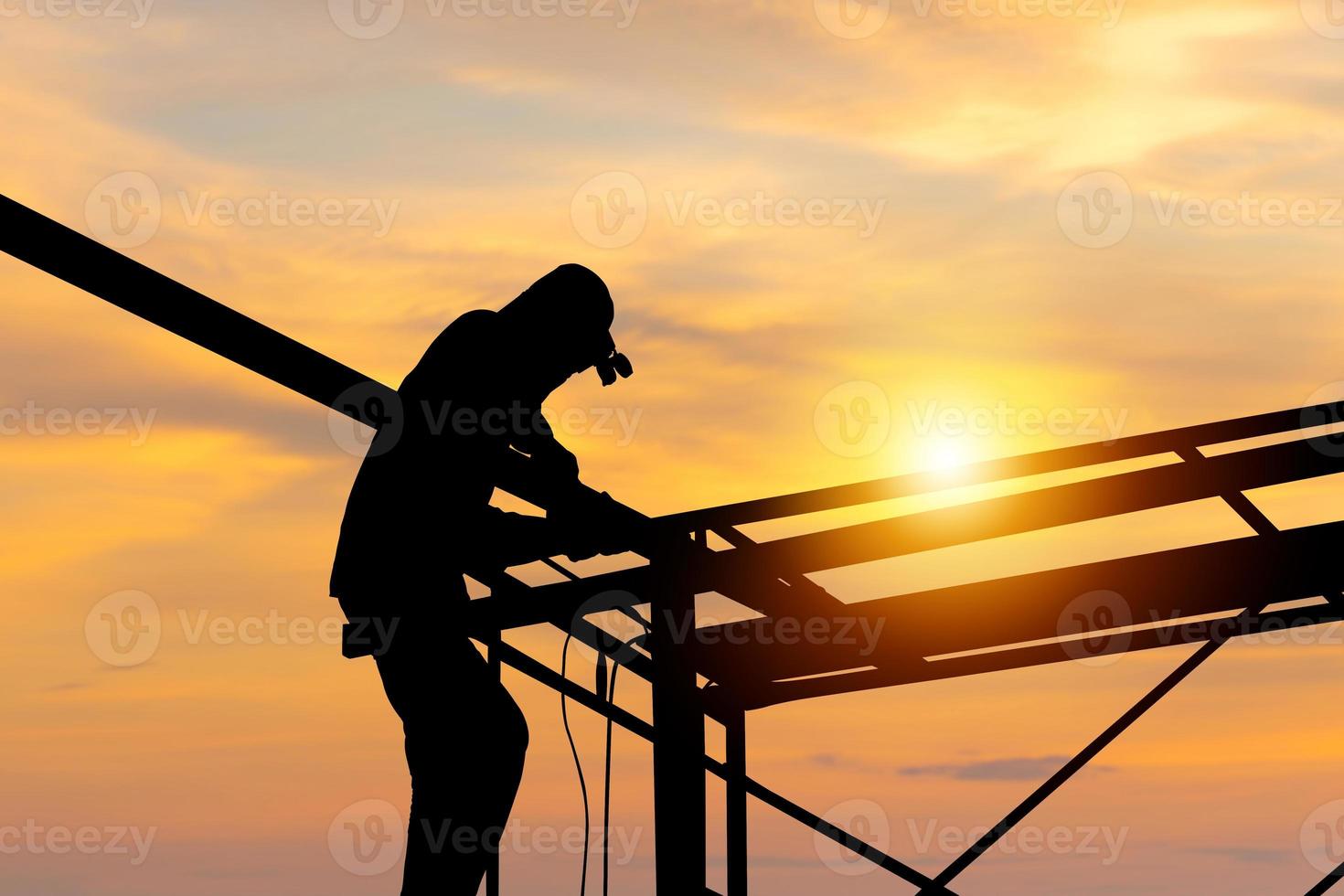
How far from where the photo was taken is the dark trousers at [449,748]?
5461mm

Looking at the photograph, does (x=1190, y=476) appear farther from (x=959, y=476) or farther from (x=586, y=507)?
(x=586, y=507)

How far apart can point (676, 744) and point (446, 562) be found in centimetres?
111

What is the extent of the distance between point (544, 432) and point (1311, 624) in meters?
3.22

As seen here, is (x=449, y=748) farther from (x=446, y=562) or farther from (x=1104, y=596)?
(x=1104, y=596)

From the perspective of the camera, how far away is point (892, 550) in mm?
5723

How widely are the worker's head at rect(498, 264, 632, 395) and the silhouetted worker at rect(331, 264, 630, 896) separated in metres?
0.11

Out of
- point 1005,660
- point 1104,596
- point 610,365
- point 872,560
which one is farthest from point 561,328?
point 1005,660

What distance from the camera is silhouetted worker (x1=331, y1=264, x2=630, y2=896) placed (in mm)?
5520

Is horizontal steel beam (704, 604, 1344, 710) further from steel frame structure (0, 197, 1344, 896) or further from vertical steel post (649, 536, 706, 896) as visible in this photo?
vertical steel post (649, 536, 706, 896)

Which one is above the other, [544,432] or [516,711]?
[544,432]

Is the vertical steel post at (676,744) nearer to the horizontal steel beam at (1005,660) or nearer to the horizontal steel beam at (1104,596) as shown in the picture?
the horizontal steel beam at (1104,596)

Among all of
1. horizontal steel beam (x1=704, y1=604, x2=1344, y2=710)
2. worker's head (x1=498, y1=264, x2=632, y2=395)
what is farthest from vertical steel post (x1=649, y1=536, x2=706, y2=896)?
horizontal steel beam (x1=704, y1=604, x2=1344, y2=710)

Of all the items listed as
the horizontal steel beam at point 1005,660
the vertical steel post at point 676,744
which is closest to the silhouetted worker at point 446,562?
the vertical steel post at point 676,744

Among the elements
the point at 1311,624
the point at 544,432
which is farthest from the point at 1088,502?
the point at 544,432
